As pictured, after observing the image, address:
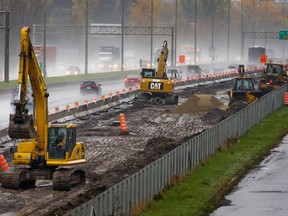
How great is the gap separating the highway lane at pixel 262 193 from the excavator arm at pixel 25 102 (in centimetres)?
686

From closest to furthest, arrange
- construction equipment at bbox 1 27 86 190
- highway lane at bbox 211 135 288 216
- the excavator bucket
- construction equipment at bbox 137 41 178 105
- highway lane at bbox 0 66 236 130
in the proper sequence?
highway lane at bbox 211 135 288 216, the excavator bucket, construction equipment at bbox 1 27 86 190, highway lane at bbox 0 66 236 130, construction equipment at bbox 137 41 178 105

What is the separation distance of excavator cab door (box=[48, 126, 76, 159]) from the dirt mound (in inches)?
1362

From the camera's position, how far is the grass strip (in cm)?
3275

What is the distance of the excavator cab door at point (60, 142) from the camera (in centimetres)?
3628

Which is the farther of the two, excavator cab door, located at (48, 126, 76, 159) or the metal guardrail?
excavator cab door, located at (48, 126, 76, 159)

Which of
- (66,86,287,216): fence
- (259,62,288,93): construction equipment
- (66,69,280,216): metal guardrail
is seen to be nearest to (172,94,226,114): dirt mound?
(259,62,288,93): construction equipment

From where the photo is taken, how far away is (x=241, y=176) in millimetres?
41531

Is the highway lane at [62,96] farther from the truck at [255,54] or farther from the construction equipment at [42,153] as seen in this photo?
the truck at [255,54]

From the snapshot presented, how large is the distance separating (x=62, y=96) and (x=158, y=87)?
1565cm

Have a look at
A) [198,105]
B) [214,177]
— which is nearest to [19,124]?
[214,177]

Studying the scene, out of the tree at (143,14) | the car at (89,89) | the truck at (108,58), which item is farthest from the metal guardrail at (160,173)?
the tree at (143,14)

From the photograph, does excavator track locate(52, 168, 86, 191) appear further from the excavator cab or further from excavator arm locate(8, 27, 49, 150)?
the excavator cab

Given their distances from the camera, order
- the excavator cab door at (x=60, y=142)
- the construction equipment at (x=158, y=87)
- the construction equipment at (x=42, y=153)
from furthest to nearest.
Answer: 1. the construction equipment at (x=158, y=87)
2. the excavator cab door at (x=60, y=142)
3. the construction equipment at (x=42, y=153)

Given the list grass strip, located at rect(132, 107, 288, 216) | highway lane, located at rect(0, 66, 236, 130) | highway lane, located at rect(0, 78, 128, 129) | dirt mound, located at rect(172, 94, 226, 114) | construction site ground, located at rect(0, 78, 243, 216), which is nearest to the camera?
grass strip, located at rect(132, 107, 288, 216)
